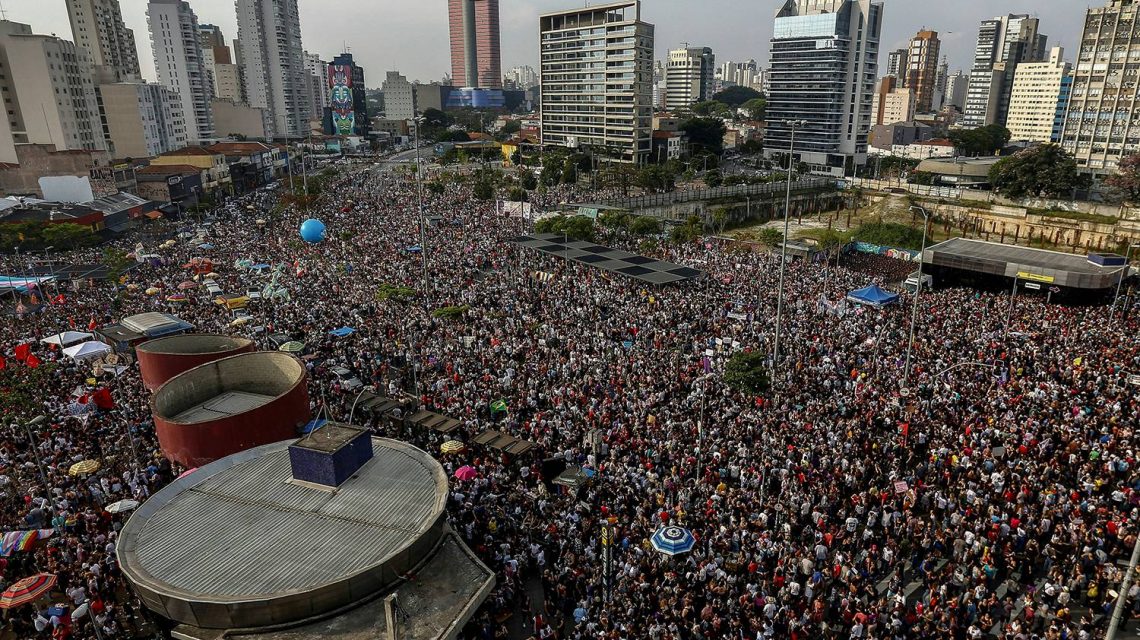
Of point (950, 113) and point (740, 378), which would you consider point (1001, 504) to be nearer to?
point (740, 378)

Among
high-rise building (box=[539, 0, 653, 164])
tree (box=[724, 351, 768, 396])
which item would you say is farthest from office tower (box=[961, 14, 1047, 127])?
tree (box=[724, 351, 768, 396])

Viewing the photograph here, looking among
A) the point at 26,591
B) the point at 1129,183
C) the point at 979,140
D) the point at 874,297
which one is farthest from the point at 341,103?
the point at 26,591

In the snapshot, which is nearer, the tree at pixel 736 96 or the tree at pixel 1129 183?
the tree at pixel 1129 183

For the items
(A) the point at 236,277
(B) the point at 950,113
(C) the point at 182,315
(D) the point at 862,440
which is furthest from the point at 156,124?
(B) the point at 950,113

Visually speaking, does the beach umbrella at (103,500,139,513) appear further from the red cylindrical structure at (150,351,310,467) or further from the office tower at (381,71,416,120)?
the office tower at (381,71,416,120)

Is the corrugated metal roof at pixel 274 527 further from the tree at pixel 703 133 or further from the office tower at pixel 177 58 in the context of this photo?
the office tower at pixel 177 58

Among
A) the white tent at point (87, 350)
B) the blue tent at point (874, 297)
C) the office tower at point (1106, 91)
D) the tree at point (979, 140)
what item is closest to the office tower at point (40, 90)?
the white tent at point (87, 350)
